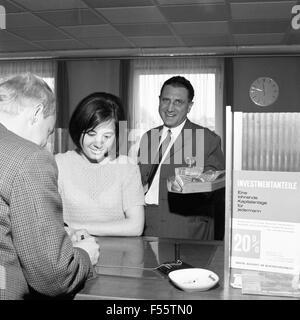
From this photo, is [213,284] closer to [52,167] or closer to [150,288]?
[150,288]

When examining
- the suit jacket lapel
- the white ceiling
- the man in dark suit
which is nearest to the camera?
the man in dark suit

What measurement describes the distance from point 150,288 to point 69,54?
6.78 metres

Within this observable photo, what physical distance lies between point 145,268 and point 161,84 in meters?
6.33

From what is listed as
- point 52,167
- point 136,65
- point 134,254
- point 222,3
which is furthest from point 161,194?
point 136,65

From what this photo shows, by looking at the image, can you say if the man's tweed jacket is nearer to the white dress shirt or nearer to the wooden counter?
the wooden counter

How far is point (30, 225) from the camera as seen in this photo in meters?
1.03

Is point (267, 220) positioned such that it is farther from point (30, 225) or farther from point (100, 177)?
point (100, 177)

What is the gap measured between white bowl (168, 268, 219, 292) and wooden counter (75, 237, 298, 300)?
19 millimetres

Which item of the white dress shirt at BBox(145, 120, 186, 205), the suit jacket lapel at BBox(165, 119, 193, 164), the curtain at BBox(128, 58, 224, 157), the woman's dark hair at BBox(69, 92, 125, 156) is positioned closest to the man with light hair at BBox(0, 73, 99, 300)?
the woman's dark hair at BBox(69, 92, 125, 156)

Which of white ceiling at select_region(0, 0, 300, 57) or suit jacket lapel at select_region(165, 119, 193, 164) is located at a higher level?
white ceiling at select_region(0, 0, 300, 57)

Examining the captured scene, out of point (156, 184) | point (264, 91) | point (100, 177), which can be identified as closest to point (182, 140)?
point (156, 184)

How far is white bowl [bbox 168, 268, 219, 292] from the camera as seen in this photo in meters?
1.18

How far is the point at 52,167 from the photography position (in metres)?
1.09

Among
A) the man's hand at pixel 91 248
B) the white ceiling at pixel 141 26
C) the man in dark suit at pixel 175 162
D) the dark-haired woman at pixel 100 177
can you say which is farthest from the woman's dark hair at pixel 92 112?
the white ceiling at pixel 141 26
